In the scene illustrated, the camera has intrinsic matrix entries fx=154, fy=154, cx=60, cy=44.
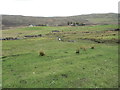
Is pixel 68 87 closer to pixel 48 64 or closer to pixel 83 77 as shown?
pixel 83 77

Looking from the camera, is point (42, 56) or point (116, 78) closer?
point (116, 78)

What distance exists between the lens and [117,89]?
50.2 ft

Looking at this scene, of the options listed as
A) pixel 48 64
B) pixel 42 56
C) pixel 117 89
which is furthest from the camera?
pixel 42 56

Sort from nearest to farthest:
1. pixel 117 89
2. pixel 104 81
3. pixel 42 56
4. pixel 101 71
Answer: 1. pixel 117 89
2. pixel 104 81
3. pixel 101 71
4. pixel 42 56

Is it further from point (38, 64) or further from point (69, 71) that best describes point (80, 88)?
point (38, 64)

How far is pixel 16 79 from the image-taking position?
1838 centimetres

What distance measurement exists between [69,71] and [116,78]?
5781mm

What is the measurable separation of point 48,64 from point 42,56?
19.0ft

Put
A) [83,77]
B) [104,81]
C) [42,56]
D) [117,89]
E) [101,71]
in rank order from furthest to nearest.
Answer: [42,56] < [101,71] < [83,77] < [104,81] < [117,89]

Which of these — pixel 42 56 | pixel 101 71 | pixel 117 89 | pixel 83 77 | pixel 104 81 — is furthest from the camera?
pixel 42 56

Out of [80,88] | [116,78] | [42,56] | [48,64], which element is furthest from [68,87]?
[42,56]

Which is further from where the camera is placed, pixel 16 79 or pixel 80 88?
pixel 16 79

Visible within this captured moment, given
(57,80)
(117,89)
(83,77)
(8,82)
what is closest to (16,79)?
(8,82)

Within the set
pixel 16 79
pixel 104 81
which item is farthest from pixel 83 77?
pixel 16 79
